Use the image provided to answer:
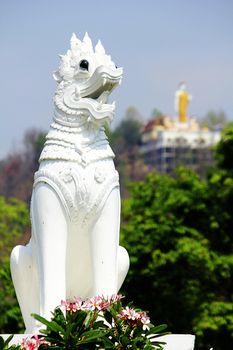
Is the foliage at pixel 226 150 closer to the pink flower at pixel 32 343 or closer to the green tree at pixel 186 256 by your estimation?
the green tree at pixel 186 256

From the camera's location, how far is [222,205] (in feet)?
82.0

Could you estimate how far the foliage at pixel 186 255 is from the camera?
23.5 metres

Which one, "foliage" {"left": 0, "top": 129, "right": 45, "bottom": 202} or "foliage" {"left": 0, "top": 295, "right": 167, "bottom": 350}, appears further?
"foliage" {"left": 0, "top": 129, "right": 45, "bottom": 202}

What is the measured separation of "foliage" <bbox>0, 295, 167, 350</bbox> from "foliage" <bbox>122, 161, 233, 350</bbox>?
519 inches

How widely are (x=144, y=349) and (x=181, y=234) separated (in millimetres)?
14802

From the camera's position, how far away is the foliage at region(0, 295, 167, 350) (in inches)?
375

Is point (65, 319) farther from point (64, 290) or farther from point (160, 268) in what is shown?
point (160, 268)

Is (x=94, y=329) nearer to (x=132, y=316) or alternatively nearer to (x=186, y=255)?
(x=132, y=316)

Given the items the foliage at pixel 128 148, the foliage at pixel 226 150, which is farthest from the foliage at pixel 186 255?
the foliage at pixel 128 148

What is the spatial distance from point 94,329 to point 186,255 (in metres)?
13.9

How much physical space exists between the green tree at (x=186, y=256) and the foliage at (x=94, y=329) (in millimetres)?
13176

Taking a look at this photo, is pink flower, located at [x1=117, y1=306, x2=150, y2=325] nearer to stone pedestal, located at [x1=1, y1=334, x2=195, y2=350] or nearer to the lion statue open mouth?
stone pedestal, located at [x1=1, y1=334, x2=195, y2=350]

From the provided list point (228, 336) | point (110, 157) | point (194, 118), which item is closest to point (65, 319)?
point (110, 157)

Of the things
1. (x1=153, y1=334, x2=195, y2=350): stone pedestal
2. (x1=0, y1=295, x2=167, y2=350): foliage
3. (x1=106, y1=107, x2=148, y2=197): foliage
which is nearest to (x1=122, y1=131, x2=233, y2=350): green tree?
(x1=153, y1=334, x2=195, y2=350): stone pedestal
